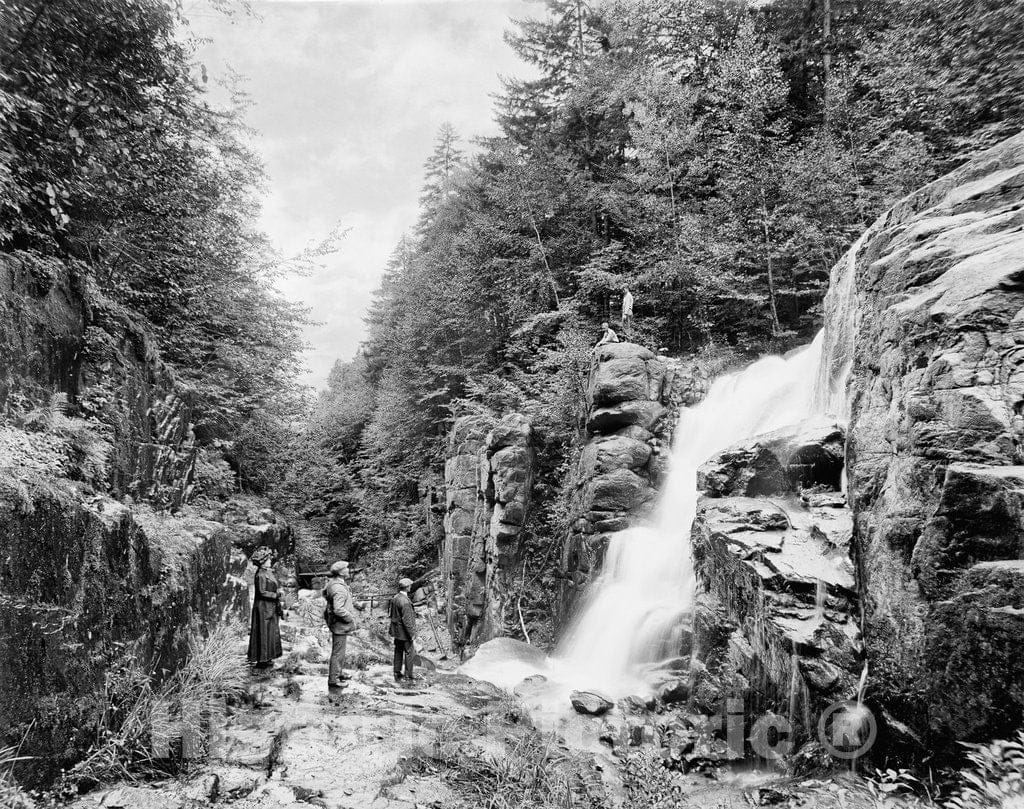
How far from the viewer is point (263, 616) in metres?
7.44

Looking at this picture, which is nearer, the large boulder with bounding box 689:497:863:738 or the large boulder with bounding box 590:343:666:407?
the large boulder with bounding box 689:497:863:738

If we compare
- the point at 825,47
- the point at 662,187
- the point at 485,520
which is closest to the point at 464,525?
the point at 485,520

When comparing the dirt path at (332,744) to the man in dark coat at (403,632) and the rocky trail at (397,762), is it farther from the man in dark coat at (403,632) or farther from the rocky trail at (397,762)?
the man in dark coat at (403,632)

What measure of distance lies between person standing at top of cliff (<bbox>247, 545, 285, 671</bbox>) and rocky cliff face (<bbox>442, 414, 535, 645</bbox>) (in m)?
7.54

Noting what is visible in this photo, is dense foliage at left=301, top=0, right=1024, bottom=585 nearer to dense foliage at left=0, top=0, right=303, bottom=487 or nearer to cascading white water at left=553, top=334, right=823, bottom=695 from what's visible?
cascading white water at left=553, top=334, right=823, bottom=695

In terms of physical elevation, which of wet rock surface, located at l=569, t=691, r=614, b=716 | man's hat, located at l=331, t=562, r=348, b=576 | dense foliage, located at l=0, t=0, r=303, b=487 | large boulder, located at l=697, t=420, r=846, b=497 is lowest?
wet rock surface, located at l=569, t=691, r=614, b=716

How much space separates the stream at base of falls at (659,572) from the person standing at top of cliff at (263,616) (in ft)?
13.3

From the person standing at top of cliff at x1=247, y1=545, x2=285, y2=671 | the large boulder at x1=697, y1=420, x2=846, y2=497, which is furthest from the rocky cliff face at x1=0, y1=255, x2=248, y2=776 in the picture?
the large boulder at x1=697, y1=420, x2=846, y2=497

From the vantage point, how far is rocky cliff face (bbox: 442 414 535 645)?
14.6 m

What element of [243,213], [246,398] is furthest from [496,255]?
[246,398]

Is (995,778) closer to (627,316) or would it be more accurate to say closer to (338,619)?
(338,619)

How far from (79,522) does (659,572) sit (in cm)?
903

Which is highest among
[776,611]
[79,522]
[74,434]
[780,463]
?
[74,434]

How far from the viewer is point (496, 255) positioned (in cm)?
2142
